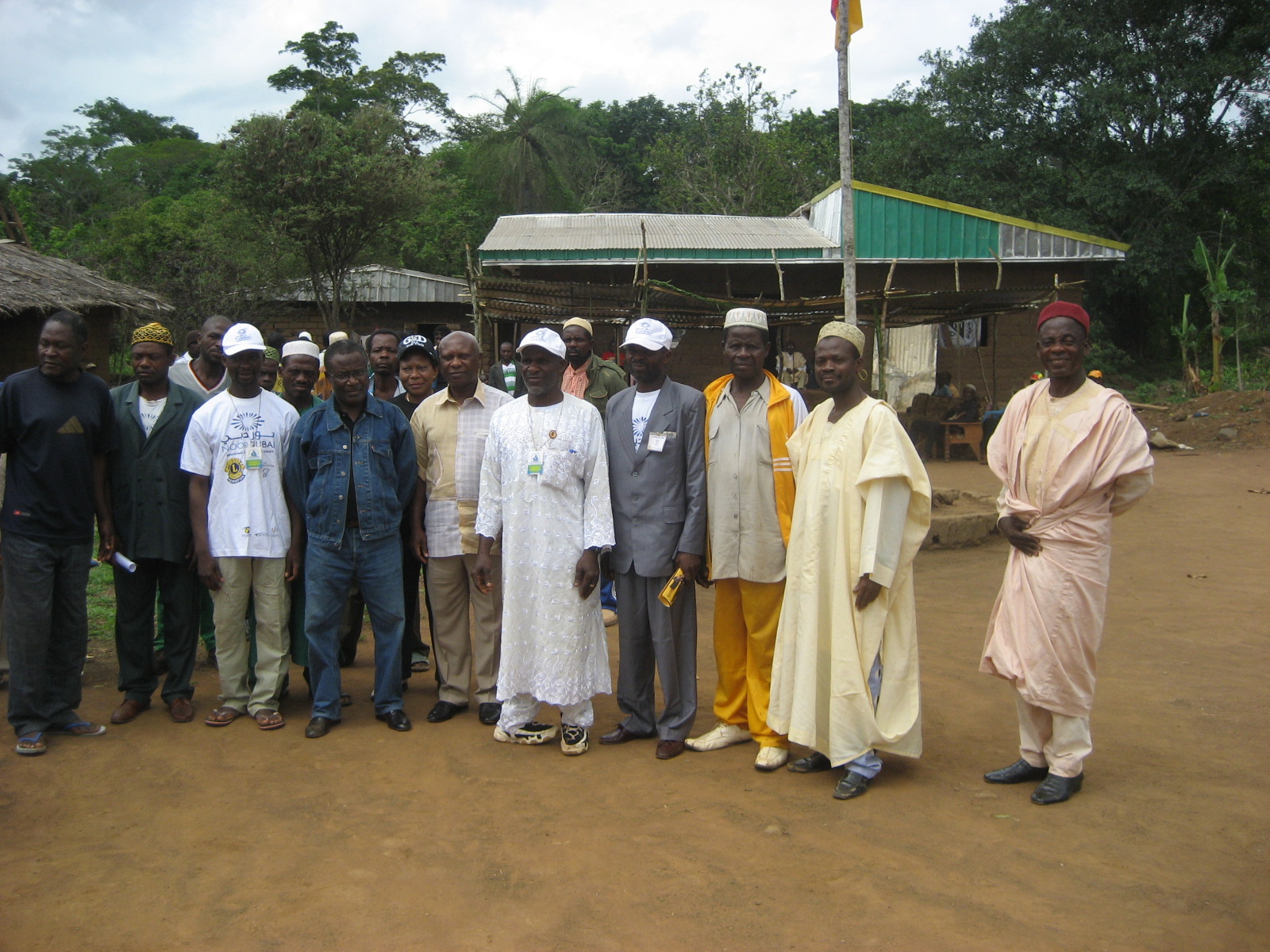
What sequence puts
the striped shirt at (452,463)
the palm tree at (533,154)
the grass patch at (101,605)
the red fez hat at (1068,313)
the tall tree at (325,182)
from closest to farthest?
1. the red fez hat at (1068,313)
2. the striped shirt at (452,463)
3. the grass patch at (101,605)
4. the tall tree at (325,182)
5. the palm tree at (533,154)

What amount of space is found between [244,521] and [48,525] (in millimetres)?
800

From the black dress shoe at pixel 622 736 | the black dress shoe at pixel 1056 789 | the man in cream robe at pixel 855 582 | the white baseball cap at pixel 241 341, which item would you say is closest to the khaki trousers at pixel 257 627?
the white baseball cap at pixel 241 341

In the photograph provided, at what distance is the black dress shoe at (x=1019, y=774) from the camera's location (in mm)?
3906

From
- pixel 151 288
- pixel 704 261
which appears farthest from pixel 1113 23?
pixel 151 288

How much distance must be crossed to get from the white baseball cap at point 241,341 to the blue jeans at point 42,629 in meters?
1.09

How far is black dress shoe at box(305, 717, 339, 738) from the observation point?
4.47m

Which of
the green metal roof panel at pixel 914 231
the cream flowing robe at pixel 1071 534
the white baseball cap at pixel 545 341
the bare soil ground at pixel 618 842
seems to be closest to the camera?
the bare soil ground at pixel 618 842

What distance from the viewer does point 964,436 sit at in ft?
49.8

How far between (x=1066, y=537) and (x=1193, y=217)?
74.2ft

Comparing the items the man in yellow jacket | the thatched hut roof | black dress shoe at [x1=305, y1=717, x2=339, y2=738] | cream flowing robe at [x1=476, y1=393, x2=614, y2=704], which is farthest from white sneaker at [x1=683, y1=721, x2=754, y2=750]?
the thatched hut roof

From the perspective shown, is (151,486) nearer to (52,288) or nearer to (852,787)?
(852,787)

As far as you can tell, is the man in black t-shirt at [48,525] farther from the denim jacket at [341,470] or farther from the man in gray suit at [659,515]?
the man in gray suit at [659,515]

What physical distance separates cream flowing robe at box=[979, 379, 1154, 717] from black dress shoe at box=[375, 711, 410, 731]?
8.55 feet

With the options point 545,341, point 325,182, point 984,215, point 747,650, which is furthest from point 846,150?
point 325,182
